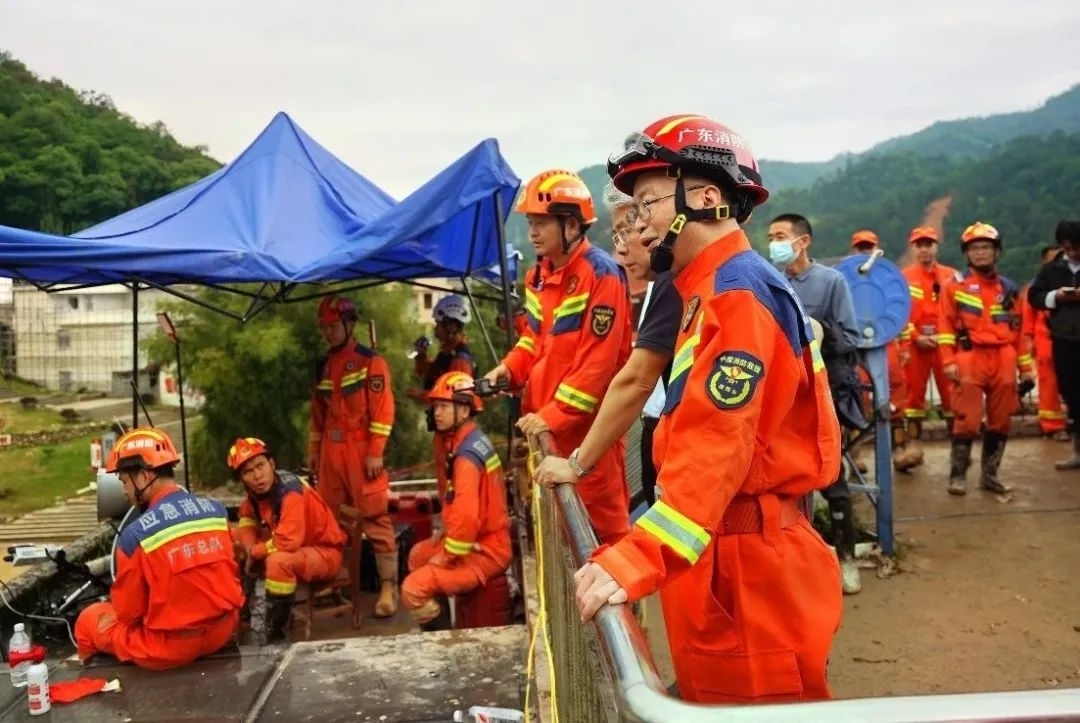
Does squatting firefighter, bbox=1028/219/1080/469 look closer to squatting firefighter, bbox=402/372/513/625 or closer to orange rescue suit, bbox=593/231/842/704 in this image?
squatting firefighter, bbox=402/372/513/625

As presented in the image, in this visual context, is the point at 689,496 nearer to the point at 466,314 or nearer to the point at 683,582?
the point at 683,582

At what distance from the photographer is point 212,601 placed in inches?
175

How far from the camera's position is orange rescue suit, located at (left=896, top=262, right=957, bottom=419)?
8.77 meters

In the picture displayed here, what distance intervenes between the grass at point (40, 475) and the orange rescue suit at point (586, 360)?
1936 cm

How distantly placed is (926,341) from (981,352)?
4.31 ft

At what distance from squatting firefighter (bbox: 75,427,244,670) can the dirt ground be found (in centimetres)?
Answer: 248

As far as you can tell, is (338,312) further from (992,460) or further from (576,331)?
(992,460)

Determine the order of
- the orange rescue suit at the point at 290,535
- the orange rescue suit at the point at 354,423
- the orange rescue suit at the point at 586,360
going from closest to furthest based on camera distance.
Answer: the orange rescue suit at the point at 586,360, the orange rescue suit at the point at 290,535, the orange rescue suit at the point at 354,423

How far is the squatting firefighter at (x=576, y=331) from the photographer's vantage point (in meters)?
3.85

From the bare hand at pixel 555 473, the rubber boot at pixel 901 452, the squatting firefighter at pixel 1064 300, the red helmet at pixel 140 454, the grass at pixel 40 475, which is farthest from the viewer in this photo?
the grass at pixel 40 475

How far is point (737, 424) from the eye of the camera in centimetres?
178

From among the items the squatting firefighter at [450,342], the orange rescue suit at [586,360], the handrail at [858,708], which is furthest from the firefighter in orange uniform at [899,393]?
the handrail at [858,708]

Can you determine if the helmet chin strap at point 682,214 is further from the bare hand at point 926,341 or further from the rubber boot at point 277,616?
the bare hand at point 926,341

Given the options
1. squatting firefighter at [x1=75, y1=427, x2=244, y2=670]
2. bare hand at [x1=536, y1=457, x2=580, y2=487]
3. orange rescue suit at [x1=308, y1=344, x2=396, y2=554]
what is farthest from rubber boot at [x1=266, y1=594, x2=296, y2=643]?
bare hand at [x1=536, y1=457, x2=580, y2=487]
